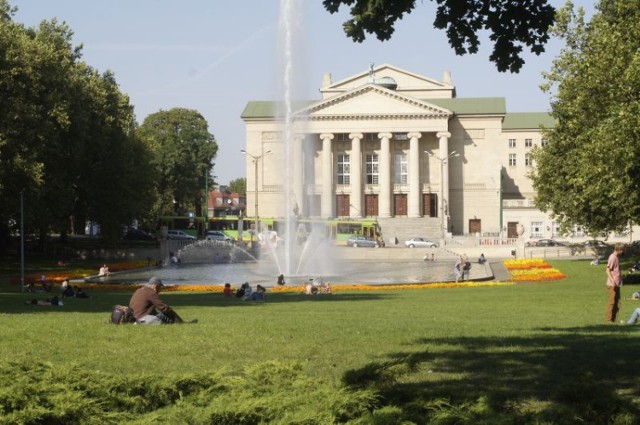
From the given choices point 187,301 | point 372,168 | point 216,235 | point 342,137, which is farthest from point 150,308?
point 372,168

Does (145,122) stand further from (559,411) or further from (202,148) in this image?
(559,411)

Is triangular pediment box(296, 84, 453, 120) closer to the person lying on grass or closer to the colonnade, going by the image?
the colonnade

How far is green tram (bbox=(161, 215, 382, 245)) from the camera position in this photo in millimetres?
95375

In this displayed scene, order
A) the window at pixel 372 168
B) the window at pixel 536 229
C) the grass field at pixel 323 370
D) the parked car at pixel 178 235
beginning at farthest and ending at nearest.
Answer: the window at pixel 372 168 < the window at pixel 536 229 < the parked car at pixel 178 235 < the grass field at pixel 323 370

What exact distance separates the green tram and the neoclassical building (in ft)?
15.3

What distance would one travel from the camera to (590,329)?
58.7ft

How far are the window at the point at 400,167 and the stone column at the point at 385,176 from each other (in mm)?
2293

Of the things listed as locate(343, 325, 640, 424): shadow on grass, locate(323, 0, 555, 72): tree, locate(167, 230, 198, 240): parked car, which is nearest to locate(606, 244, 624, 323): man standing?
locate(343, 325, 640, 424): shadow on grass

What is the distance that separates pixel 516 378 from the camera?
37.1 ft

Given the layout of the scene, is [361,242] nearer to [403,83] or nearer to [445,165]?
[445,165]

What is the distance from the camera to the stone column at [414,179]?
4264 inches

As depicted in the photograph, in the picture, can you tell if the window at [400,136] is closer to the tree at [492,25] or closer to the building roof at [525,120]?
the building roof at [525,120]

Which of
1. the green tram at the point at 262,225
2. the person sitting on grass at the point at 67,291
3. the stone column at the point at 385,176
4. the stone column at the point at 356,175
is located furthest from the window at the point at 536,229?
the person sitting on grass at the point at 67,291

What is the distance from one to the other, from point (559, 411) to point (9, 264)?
58.3m
